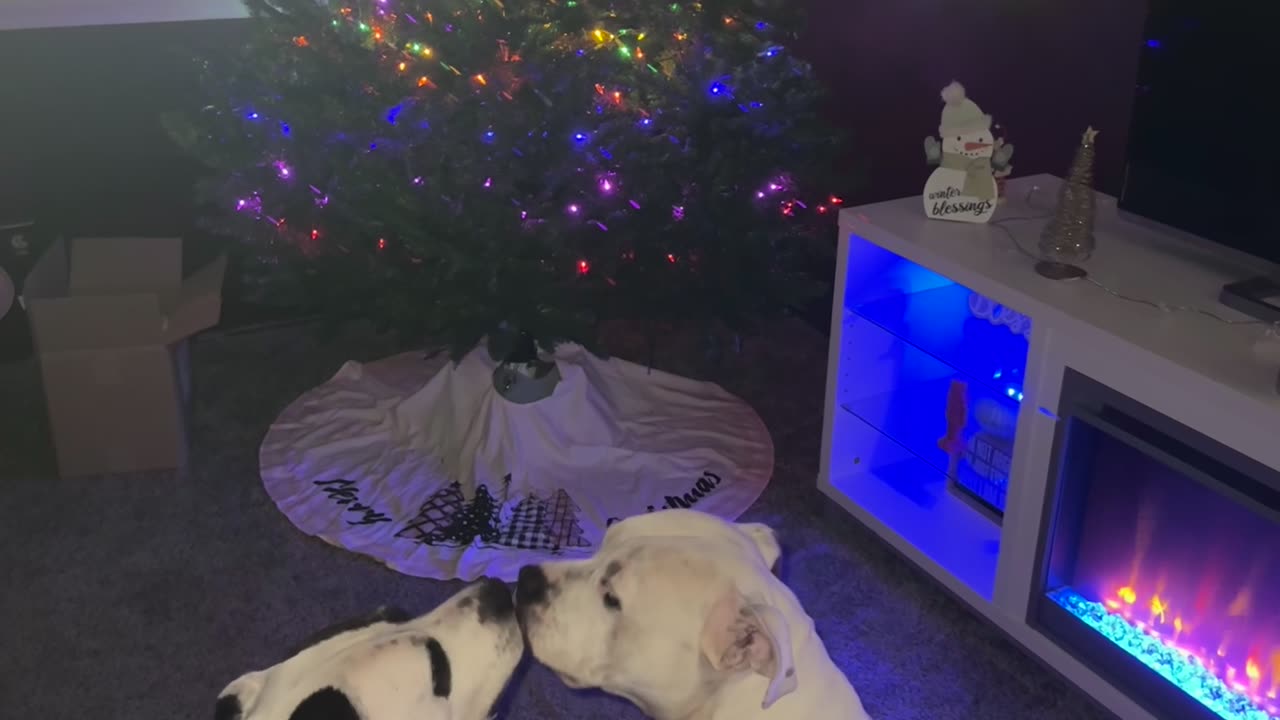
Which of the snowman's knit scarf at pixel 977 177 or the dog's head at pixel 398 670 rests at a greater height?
the snowman's knit scarf at pixel 977 177

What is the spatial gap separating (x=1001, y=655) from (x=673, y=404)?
1.12 m

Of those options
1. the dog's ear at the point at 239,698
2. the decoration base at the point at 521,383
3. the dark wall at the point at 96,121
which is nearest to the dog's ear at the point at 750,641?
the dog's ear at the point at 239,698

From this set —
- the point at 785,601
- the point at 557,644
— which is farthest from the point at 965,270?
the point at 557,644

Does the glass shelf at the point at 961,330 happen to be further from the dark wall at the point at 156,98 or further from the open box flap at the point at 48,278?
the open box flap at the point at 48,278

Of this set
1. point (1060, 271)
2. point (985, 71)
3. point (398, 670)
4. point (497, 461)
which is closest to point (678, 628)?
point (398, 670)

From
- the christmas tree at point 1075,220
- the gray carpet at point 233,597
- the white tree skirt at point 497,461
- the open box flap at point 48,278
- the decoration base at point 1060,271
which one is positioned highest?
the christmas tree at point 1075,220

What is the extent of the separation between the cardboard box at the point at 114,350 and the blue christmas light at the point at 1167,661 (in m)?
2.02

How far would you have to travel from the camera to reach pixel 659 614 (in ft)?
4.27

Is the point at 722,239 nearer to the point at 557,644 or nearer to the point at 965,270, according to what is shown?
the point at 965,270

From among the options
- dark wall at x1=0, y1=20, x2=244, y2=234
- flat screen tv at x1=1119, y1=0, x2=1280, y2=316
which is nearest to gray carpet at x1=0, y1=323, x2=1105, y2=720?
dark wall at x1=0, y1=20, x2=244, y2=234

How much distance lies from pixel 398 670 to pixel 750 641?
1.27 ft

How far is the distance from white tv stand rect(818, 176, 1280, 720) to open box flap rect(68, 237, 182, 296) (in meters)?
1.70

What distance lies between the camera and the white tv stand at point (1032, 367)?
5.49ft

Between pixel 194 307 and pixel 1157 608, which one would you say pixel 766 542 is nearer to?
pixel 1157 608
